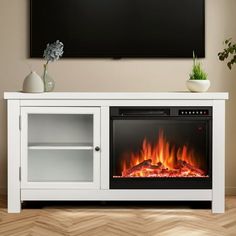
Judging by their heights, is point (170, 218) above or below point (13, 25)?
below

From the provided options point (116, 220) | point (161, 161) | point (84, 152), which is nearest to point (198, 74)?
point (161, 161)

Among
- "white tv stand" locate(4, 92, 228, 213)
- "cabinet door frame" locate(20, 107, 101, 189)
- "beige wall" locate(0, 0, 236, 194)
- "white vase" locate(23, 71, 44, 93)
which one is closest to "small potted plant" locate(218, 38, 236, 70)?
"beige wall" locate(0, 0, 236, 194)

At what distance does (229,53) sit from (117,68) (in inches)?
34.3

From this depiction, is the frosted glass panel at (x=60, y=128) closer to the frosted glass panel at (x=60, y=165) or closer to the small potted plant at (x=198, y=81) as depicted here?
the frosted glass panel at (x=60, y=165)

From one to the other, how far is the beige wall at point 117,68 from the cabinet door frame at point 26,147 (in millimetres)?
591

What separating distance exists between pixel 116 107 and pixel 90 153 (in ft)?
1.25

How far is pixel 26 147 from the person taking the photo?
435 centimetres

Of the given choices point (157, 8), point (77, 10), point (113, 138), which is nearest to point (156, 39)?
point (157, 8)

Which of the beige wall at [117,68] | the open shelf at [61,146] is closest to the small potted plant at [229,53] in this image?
the beige wall at [117,68]

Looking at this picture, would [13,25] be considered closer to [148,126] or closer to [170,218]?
[148,126]

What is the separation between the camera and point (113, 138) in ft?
14.4

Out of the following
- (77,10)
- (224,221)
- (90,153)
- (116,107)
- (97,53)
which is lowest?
(224,221)

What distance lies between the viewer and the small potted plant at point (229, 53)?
454 cm

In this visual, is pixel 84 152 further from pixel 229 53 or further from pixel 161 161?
pixel 229 53
